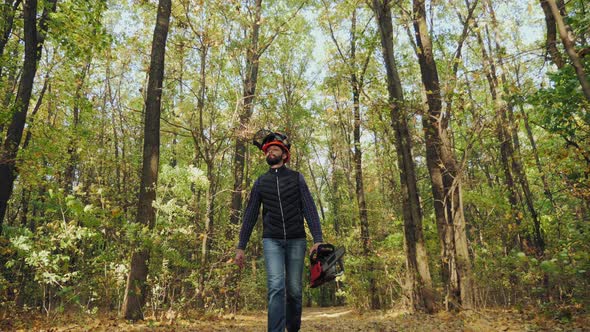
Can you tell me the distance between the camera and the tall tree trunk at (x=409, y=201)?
8414 mm

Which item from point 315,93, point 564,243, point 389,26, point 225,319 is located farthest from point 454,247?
point 315,93

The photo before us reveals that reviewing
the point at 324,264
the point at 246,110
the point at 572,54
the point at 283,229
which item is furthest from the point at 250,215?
the point at 246,110

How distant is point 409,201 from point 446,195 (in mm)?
805

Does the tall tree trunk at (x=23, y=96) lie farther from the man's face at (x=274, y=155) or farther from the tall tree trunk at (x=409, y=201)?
the tall tree trunk at (x=409, y=201)

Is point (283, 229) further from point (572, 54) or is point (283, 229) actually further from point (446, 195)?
point (446, 195)

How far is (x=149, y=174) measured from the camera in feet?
28.6

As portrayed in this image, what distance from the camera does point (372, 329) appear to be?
644cm

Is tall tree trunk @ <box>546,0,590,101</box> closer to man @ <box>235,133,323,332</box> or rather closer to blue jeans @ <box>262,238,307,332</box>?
man @ <box>235,133,323,332</box>

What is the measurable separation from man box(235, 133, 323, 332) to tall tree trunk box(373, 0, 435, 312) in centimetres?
493

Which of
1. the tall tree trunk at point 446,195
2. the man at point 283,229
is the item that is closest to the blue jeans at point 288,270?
the man at point 283,229

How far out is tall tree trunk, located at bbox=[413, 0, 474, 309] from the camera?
8.09 m

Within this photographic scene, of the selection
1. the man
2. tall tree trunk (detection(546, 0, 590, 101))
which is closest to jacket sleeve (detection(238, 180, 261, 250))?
the man

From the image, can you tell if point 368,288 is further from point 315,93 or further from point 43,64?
point 43,64

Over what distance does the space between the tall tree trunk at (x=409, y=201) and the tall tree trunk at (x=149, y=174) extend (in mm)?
5187
